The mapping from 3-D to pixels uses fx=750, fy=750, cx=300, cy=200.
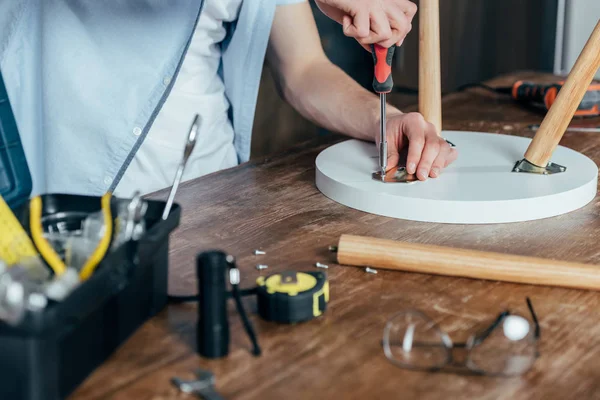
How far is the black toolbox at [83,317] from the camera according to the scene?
56 cm

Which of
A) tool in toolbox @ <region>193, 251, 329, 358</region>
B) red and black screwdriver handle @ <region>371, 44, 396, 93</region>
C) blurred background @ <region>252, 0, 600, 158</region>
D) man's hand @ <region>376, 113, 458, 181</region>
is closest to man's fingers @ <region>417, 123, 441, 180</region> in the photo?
man's hand @ <region>376, 113, 458, 181</region>

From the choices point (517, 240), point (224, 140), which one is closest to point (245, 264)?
point (517, 240)

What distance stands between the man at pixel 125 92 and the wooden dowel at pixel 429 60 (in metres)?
0.07

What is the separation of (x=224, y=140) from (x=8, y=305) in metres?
1.03

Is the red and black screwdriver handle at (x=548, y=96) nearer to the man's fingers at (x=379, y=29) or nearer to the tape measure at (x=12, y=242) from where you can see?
the man's fingers at (x=379, y=29)

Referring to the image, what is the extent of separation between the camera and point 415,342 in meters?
0.70

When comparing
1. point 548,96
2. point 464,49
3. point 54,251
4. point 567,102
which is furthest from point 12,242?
point 464,49

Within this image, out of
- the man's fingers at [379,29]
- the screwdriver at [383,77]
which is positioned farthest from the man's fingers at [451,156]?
the man's fingers at [379,29]

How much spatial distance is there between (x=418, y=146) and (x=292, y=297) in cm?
51

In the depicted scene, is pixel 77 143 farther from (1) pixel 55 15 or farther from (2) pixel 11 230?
(2) pixel 11 230

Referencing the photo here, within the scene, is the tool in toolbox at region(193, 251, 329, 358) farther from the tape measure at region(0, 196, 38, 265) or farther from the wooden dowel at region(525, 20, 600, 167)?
the wooden dowel at region(525, 20, 600, 167)

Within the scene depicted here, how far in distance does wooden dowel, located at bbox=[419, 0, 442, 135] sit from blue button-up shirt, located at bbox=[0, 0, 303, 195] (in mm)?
394

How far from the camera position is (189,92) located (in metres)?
1.44

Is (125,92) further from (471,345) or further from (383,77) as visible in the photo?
(471,345)
